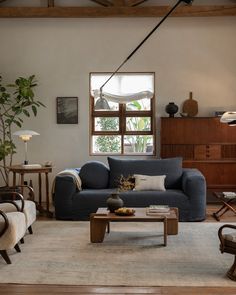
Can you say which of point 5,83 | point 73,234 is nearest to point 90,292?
point 73,234

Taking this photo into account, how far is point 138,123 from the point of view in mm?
8211

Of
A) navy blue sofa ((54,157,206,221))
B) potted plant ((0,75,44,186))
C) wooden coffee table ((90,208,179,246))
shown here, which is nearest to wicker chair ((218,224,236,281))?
wooden coffee table ((90,208,179,246))

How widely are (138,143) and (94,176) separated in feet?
5.89

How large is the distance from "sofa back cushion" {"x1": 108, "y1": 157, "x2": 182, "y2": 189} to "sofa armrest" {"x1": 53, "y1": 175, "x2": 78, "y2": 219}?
83 cm

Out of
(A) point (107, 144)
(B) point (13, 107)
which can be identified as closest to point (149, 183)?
(A) point (107, 144)

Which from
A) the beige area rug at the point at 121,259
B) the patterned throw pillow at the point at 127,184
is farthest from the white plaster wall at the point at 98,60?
the beige area rug at the point at 121,259

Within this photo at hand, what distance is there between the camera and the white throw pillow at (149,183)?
645 cm

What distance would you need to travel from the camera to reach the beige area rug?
3818mm

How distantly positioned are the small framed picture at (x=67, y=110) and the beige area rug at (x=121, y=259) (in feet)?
9.02

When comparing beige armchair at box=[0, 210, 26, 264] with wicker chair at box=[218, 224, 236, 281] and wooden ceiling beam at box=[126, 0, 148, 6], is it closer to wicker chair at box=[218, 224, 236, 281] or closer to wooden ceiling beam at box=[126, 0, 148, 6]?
wicker chair at box=[218, 224, 236, 281]

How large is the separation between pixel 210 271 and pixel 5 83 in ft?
18.4

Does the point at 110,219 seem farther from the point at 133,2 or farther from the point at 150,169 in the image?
the point at 133,2

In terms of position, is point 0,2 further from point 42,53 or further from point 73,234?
point 73,234

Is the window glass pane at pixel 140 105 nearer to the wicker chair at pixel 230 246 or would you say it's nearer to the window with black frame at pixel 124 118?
the window with black frame at pixel 124 118
